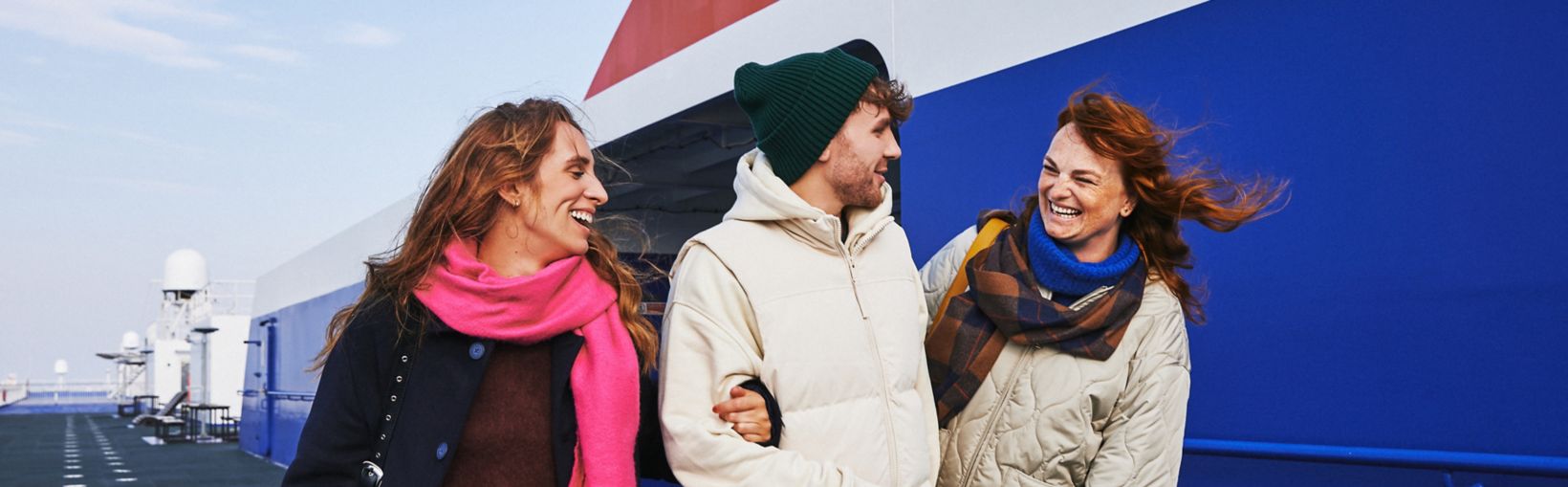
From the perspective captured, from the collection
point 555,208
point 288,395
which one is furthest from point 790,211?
point 288,395

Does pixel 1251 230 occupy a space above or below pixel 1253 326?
above

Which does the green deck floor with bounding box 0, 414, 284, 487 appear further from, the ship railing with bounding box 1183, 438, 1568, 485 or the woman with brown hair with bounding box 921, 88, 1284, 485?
the woman with brown hair with bounding box 921, 88, 1284, 485

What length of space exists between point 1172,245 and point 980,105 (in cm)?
184

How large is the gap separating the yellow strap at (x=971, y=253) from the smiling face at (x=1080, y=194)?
7.3 inches

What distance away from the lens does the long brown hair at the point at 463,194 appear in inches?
79.0

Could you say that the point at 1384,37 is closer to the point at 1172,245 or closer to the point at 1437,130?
the point at 1437,130

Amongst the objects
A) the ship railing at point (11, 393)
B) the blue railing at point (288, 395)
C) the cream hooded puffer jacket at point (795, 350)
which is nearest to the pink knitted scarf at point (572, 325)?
the cream hooded puffer jacket at point (795, 350)

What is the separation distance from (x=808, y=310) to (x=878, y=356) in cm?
13

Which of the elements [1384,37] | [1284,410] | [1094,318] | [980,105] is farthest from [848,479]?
[980,105]

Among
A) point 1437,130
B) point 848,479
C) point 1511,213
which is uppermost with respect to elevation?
point 1437,130

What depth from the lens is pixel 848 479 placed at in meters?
1.85

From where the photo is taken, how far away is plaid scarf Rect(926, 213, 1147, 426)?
2.10 m

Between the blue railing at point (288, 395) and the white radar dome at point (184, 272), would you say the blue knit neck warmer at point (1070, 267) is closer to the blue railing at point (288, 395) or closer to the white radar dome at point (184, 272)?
the blue railing at point (288, 395)

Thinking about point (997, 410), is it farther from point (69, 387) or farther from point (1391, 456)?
point (69, 387)
